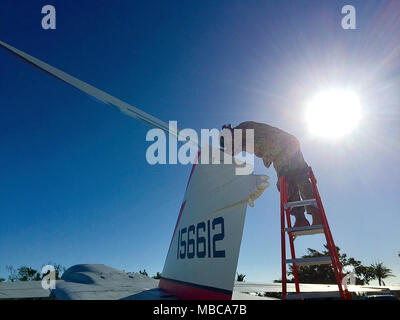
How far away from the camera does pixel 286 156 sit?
16.4 ft

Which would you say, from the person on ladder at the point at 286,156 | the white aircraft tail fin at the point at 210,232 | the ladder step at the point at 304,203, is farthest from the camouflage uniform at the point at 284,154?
the white aircraft tail fin at the point at 210,232

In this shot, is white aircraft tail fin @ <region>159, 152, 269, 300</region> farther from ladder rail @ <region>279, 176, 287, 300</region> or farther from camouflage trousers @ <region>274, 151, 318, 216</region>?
camouflage trousers @ <region>274, 151, 318, 216</region>

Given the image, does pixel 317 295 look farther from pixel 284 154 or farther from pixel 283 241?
pixel 284 154

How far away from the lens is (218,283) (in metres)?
3.71

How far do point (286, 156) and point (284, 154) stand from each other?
0.07m

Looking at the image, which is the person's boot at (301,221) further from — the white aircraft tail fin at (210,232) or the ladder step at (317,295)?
the white aircraft tail fin at (210,232)

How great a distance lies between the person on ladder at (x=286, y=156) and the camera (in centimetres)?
488

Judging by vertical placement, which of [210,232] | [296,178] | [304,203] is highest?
[296,178]

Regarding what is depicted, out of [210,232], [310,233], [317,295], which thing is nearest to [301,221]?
[310,233]
